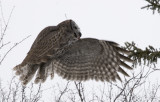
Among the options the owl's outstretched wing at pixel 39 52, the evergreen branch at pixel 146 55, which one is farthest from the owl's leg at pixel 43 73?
the evergreen branch at pixel 146 55

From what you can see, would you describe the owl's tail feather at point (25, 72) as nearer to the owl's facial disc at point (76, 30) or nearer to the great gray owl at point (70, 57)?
the great gray owl at point (70, 57)

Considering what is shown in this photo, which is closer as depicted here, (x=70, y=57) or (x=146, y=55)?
(x=146, y=55)

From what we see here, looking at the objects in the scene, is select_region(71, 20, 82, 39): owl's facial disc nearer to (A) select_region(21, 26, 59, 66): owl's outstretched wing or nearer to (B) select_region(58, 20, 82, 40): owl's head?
(B) select_region(58, 20, 82, 40): owl's head

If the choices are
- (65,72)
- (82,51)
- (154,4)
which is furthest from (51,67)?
(154,4)

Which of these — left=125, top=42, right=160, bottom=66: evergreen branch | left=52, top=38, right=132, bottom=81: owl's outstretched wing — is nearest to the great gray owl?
left=52, top=38, right=132, bottom=81: owl's outstretched wing

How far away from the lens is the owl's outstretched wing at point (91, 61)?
5.95 meters

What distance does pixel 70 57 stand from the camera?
6.46 metres

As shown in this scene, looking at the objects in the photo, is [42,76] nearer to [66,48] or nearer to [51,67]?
[51,67]

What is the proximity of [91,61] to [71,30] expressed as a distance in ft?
2.78

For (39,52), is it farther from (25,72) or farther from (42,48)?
(25,72)

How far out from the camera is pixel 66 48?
6160 millimetres

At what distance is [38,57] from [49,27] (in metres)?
0.74

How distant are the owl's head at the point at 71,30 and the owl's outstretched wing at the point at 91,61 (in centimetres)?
21

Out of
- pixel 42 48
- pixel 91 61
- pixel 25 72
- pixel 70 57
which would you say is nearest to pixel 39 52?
pixel 42 48
